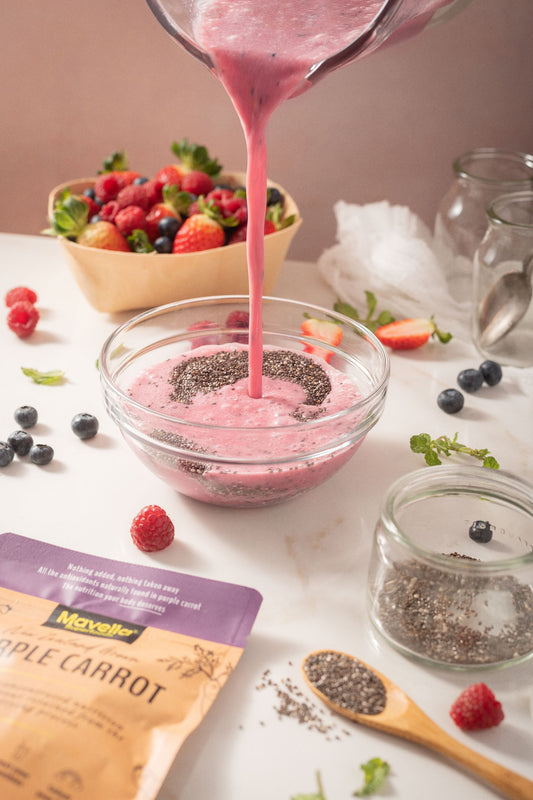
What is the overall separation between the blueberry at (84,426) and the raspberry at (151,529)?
0.30m

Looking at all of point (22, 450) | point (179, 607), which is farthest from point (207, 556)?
point (22, 450)

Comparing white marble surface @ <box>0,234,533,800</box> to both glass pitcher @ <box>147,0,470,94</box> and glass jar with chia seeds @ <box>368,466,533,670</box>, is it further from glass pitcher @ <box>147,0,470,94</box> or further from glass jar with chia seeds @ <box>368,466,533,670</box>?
glass pitcher @ <box>147,0,470,94</box>

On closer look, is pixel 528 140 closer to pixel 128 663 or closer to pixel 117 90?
pixel 117 90

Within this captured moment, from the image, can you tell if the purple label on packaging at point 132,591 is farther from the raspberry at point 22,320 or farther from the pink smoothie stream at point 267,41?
the raspberry at point 22,320

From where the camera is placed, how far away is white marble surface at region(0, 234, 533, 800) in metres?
0.81

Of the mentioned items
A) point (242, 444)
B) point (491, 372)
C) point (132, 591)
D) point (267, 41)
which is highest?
point (267, 41)

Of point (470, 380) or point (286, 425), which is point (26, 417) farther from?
point (470, 380)

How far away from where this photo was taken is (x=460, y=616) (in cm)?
90

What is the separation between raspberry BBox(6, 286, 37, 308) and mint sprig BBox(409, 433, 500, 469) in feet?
3.10

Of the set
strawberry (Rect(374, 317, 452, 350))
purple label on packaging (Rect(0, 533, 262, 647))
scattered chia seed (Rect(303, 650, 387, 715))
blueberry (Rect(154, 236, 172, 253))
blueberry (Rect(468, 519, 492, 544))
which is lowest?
strawberry (Rect(374, 317, 452, 350))

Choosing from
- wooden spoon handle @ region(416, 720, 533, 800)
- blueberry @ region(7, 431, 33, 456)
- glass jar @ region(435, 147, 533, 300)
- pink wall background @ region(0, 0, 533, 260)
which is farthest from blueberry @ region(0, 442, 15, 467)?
pink wall background @ region(0, 0, 533, 260)

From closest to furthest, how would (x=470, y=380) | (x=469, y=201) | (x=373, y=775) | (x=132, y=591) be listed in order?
1. (x=373, y=775)
2. (x=132, y=591)
3. (x=470, y=380)
4. (x=469, y=201)

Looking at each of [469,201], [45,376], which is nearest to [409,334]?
[469,201]

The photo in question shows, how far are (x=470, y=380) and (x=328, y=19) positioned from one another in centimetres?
81
